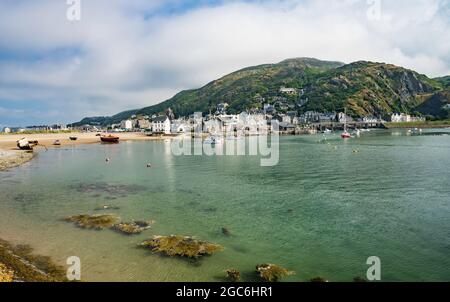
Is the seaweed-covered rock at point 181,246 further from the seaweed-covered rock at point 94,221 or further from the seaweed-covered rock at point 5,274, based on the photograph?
the seaweed-covered rock at point 5,274

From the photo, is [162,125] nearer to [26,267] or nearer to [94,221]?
[94,221]

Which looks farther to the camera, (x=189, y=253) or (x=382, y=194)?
(x=382, y=194)

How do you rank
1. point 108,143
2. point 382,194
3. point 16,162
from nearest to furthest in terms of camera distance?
point 382,194
point 16,162
point 108,143

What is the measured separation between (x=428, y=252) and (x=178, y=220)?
51.1 ft

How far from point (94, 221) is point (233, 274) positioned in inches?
499

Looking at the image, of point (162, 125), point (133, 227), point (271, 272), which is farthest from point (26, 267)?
point (162, 125)

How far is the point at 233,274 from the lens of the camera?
14.6 meters

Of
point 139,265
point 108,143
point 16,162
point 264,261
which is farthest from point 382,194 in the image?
point 108,143

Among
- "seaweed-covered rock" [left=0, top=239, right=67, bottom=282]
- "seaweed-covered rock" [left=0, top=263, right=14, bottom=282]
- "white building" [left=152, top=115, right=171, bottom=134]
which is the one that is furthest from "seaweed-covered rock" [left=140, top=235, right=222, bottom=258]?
"white building" [left=152, top=115, right=171, bottom=134]

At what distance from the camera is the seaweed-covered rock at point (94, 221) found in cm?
2184

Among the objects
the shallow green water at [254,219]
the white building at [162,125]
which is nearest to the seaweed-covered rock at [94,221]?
the shallow green water at [254,219]
